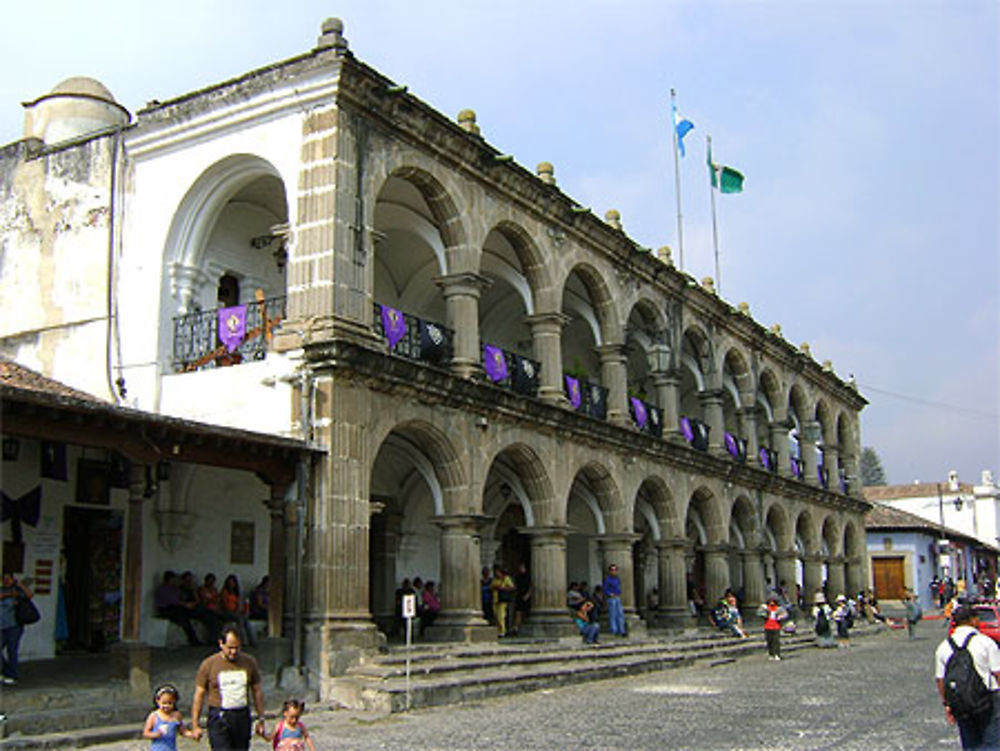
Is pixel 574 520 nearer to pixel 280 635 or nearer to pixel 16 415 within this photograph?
pixel 280 635

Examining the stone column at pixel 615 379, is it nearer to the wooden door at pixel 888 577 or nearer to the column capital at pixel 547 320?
the column capital at pixel 547 320

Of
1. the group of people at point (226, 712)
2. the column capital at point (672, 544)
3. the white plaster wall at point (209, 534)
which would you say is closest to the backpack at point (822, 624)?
the column capital at point (672, 544)

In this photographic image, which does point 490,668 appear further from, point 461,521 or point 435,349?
point 435,349

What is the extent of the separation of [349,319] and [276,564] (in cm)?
345

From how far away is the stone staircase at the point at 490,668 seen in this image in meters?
13.5

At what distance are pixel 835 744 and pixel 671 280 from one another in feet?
53.4

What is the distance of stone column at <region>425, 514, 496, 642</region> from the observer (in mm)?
17078

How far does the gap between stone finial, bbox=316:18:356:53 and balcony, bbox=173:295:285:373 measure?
3668mm

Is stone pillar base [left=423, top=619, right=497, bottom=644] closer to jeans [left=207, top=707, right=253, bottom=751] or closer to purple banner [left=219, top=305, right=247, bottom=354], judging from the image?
purple banner [left=219, top=305, right=247, bottom=354]

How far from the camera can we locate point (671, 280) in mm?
25547

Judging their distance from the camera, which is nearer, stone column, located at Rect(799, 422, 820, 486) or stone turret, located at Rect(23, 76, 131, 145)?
stone turret, located at Rect(23, 76, 131, 145)

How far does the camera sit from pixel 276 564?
47.1 ft

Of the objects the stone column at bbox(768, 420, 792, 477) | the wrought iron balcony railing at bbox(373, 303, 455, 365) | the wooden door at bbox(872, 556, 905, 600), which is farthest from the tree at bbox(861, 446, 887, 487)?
the wrought iron balcony railing at bbox(373, 303, 455, 365)

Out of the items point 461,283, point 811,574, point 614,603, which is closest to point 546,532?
point 614,603
